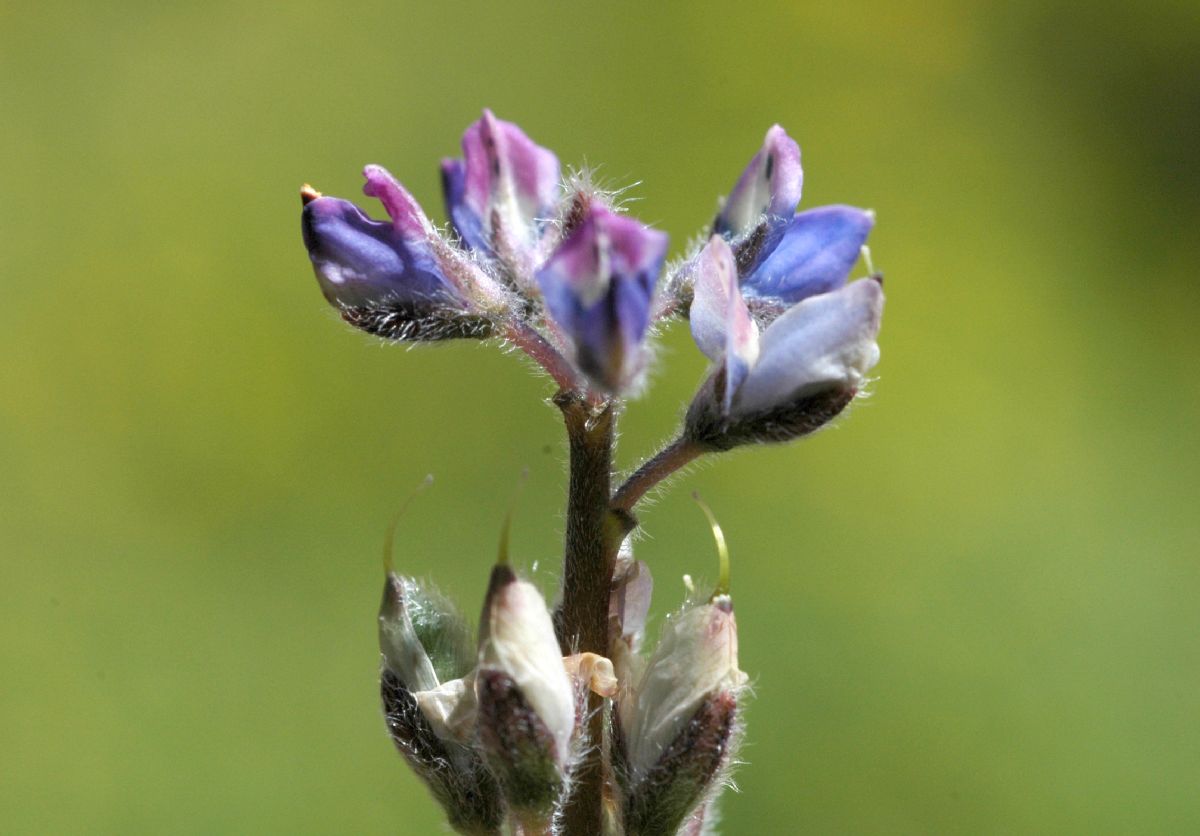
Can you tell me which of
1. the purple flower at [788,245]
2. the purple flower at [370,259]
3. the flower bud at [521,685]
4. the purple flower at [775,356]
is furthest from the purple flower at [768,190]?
the flower bud at [521,685]

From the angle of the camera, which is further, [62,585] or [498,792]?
[62,585]

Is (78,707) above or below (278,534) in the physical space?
below

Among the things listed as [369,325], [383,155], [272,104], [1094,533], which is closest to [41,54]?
[272,104]

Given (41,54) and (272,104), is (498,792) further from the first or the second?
(41,54)

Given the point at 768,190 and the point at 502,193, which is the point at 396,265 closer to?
the point at 502,193

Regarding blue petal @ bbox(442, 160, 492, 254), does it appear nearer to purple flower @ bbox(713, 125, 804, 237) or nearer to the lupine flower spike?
the lupine flower spike

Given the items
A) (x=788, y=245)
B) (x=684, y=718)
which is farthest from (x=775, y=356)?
(x=684, y=718)
